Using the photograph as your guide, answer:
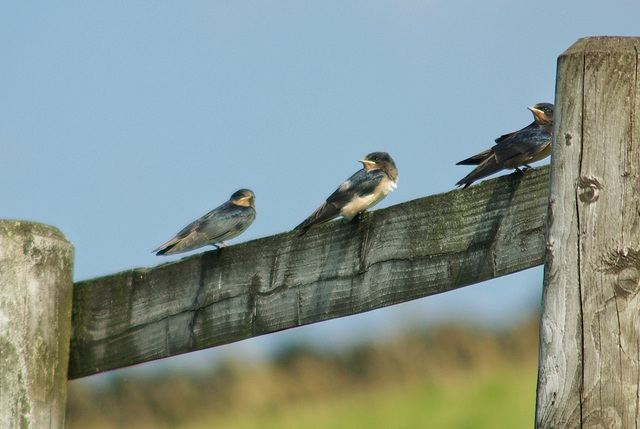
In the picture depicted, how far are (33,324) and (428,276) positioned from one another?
124 cm

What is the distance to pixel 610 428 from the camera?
160 centimetres

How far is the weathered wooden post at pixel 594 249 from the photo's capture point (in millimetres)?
1621

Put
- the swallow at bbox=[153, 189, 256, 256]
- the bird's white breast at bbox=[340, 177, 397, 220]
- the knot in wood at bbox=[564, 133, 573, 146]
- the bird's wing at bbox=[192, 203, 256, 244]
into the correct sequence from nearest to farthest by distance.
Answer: the knot in wood at bbox=[564, 133, 573, 146], the bird's white breast at bbox=[340, 177, 397, 220], the swallow at bbox=[153, 189, 256, 256], the bird's wing at bbox=[192, 203, 256, 244]

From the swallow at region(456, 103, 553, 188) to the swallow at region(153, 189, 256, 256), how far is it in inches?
91.2

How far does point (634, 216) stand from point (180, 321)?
1487mm

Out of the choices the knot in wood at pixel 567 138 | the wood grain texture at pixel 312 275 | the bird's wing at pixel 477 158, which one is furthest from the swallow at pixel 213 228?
the knot in wood at pixel 567 138

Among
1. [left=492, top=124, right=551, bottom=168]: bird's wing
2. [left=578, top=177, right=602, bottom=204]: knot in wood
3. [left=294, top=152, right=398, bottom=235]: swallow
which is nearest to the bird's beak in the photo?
[left=492, top=124, right=551, bottom=168]: bird's wing

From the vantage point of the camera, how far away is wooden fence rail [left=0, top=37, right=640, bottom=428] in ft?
5.41

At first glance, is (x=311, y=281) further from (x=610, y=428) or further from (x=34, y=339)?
(x=610, y=428)

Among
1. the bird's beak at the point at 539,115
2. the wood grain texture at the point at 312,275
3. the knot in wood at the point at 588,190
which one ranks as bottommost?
the knot in wood at the point at 588,190

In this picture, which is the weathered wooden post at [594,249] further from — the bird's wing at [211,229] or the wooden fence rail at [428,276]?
the bird's wing at [211,229]

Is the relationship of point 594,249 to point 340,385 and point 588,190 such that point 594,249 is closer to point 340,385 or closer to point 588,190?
point 588,190

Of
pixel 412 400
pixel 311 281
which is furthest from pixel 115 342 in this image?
pixel 412 400

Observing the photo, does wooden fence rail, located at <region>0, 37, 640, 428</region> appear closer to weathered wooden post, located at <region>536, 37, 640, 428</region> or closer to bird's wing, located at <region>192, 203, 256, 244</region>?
weathered wooden post, located at <region>536, 37, 640, 428</region>
